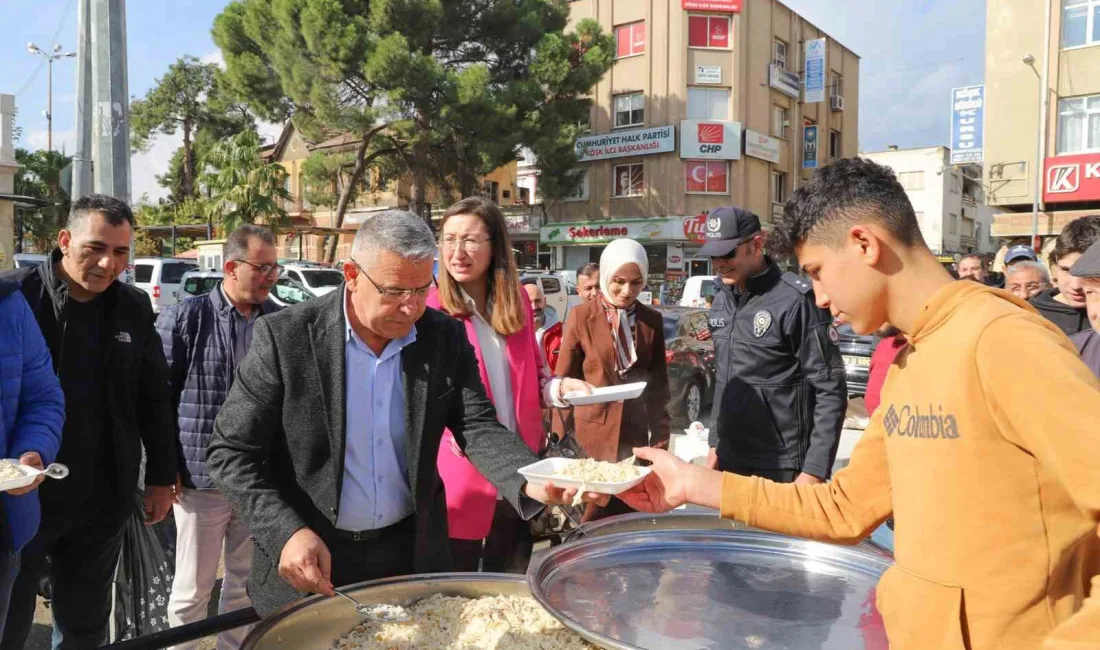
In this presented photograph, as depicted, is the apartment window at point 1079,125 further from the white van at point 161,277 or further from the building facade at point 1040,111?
the white van at point 161,277

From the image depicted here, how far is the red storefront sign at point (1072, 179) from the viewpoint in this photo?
21.8 m

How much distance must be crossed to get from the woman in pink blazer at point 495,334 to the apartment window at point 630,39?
31.4m

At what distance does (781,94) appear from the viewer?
34.4 m

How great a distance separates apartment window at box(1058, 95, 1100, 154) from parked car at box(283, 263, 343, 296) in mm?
21052

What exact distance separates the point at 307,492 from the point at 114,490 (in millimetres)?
1455

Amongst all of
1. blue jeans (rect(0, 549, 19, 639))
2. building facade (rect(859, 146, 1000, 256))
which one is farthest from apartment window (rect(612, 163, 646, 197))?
blue jeans (rect(0, 549, 19, 639))

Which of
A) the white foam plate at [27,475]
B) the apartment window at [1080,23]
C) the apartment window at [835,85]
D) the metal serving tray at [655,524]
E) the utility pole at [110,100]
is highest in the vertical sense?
the apartment window at [835,85]

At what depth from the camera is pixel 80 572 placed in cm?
303

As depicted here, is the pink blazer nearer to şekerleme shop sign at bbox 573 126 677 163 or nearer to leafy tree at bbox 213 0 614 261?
leafy tree at bbox 213 0 614 261

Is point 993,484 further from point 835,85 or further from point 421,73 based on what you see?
point 835,85

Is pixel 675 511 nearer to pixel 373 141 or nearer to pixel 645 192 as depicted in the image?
pixel 373 141

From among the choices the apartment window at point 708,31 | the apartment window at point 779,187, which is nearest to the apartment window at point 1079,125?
the apartment window at point 779,187

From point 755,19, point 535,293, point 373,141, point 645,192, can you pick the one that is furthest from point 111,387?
point 755,19

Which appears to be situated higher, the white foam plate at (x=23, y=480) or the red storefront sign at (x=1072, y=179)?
the red storefront sign at (x=1072, y=179)
